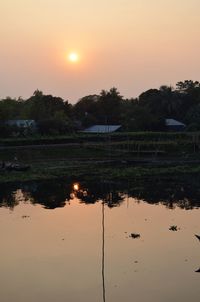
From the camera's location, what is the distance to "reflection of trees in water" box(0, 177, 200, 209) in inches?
1276

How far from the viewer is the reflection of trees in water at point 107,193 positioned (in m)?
32.4

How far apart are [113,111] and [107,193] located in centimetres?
6864

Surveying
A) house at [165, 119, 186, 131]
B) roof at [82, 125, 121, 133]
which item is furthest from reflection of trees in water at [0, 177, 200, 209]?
roof at [82, 125, 121, 133]

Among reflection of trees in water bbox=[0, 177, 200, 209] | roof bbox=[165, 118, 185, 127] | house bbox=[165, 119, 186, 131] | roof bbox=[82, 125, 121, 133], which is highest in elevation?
roof bbox=[165, 118, 185, 127]

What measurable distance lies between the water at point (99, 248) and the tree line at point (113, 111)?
4500 centimetres

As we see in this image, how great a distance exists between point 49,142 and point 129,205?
39081 mm

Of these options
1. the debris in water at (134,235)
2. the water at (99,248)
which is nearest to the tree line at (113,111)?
the water at (99,248)

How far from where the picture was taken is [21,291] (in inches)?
615

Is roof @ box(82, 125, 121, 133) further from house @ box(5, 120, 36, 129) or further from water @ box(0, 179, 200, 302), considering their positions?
water @ box(0, 179, 200, 302)

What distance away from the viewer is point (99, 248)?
20328 mm

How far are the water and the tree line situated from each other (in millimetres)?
45002

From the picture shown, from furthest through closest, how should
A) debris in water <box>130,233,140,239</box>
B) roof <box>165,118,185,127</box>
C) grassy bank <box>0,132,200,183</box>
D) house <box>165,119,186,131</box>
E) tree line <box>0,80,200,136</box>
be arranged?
roof <box>165,118,185,127</box>
house <box>165,119,186,131</box>
tree line <box>0,80,200,136</box>
grassy bank <box>0,132,200,183</box>
debris in water <box>130,233,140,239</box>

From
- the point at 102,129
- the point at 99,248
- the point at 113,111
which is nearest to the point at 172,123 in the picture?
the point at 102,129

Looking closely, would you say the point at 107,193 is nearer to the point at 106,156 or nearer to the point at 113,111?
the point at 106,156
